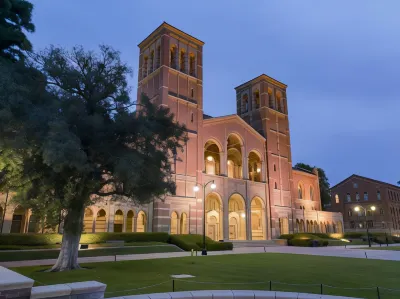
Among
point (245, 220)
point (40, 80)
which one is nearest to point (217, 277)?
point (40, 80)

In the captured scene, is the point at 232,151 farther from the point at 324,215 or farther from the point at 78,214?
the point at 78,214

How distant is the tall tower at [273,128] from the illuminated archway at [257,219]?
1.57 meters

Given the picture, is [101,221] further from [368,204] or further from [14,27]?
[368,204]

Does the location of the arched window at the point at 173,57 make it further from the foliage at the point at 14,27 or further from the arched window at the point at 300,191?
the arched window at the point at 300,191

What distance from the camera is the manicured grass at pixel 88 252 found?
20.6m

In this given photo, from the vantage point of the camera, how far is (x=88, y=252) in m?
23.5

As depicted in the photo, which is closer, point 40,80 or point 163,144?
point 40,80

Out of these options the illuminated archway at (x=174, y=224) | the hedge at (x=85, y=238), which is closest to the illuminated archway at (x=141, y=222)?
the illuminated archway at (x=174, y=224)

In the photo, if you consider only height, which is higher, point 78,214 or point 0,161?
point 0,161

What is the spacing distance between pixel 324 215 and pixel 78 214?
53.0 meters

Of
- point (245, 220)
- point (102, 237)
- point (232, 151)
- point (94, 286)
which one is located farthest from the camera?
point (232, 151)

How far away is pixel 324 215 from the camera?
5897 cm

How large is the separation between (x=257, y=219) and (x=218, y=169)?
10513 mm

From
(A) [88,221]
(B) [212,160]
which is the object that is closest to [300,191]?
(B) [212,160]
